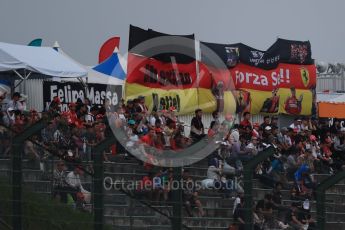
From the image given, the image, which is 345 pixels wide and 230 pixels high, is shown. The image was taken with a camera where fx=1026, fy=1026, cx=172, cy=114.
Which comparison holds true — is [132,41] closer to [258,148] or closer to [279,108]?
[258,148]

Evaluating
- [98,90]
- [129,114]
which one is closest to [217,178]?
[129,114]

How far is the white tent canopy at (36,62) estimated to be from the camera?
74.8 ft

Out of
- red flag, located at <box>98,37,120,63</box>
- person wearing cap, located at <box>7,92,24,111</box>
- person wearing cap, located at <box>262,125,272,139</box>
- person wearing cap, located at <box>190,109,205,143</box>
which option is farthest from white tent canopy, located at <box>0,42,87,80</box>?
red flag, located at <box>98,37,120,63</box>

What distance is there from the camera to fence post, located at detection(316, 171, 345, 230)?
40.3 feet

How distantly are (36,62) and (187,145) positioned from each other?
9.07m

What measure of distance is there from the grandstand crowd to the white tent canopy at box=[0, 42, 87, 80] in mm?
1534

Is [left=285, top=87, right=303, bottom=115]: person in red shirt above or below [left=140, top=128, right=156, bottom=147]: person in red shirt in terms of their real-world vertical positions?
above

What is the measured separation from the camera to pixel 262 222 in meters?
12.1

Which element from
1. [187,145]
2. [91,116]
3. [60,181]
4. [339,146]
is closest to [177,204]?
[60,181]

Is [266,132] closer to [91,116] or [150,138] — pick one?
[91,116]

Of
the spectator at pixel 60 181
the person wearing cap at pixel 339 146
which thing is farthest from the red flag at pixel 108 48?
the spectator at pixel 60 181

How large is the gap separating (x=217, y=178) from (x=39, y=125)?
231 centimetres

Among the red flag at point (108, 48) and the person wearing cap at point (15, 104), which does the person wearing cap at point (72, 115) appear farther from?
the red flag at point (108, 48)

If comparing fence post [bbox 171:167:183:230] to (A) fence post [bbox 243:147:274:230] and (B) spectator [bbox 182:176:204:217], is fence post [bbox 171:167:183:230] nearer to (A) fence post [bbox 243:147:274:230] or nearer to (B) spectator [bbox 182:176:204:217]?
(B) spectator [bbox 182:176:204:217]
